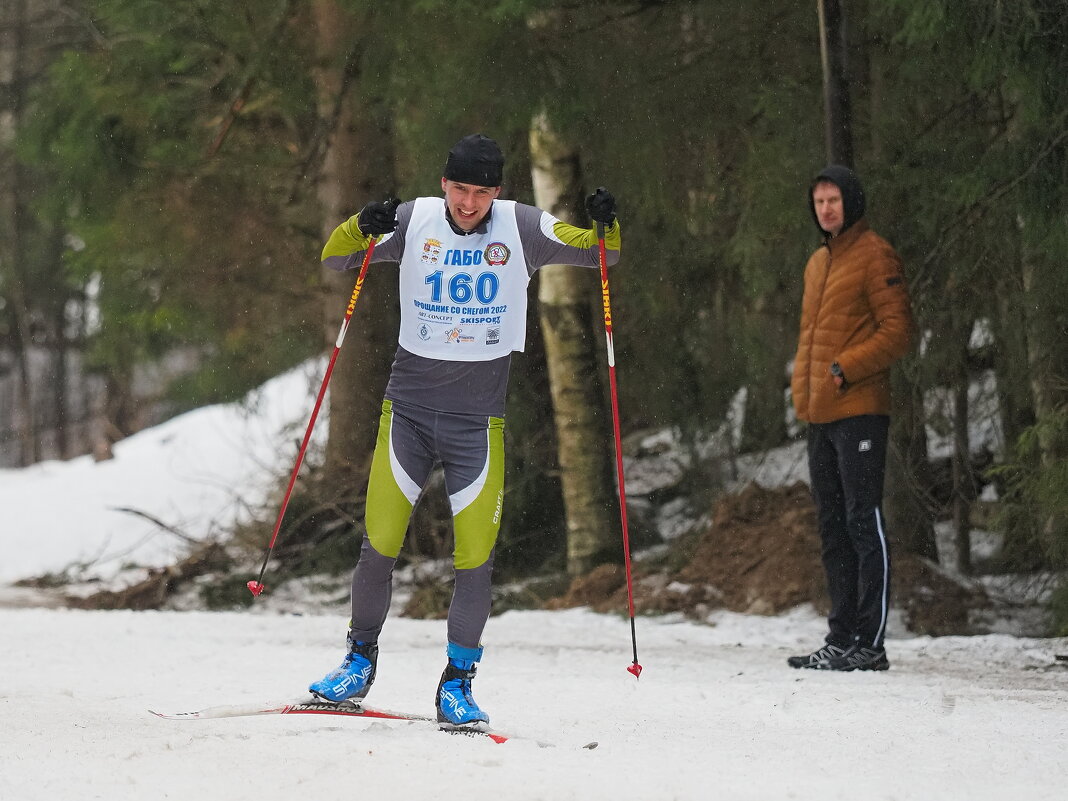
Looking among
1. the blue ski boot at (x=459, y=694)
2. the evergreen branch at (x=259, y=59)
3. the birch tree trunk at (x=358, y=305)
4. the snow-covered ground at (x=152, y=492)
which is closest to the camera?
the blue ski boot at (x=459, y=694)

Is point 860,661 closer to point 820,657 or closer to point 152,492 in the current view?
point 820,657

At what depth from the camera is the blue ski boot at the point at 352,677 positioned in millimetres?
4723

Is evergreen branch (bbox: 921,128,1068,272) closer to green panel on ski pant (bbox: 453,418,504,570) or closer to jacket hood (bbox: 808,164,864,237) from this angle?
jacket hood (bbox: 808,164,864,237)

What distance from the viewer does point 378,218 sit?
4.67 meters

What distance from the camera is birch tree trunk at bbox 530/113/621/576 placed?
1024cm

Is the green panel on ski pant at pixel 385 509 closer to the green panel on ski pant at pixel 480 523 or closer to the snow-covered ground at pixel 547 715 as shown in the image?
the green panel on ski pant at pixel 480 523

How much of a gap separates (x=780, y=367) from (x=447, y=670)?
598 centimetres

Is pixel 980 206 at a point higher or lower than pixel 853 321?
higher

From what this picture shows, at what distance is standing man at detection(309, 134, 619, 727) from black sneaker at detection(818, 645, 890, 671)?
7.12 ft

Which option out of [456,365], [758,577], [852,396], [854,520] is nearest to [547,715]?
[456,365]

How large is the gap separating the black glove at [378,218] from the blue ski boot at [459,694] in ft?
4.71

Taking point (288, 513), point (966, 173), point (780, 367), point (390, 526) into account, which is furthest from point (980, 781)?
point (288, 513)

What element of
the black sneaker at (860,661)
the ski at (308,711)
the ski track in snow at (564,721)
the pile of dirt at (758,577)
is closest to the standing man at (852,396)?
the black sneaker at (860,661)

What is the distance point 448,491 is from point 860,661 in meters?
2.43
